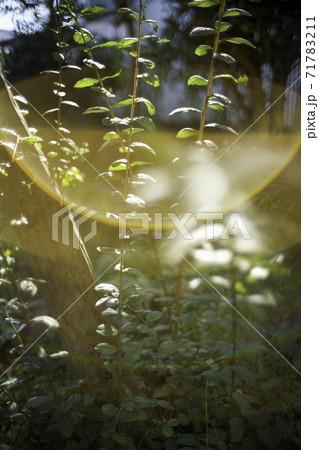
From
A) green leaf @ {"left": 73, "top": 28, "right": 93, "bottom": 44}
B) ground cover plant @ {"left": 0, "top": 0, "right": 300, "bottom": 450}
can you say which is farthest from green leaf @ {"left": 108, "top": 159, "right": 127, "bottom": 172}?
green leaf @ {"left": 73, "top": 28, "right": 93, "bottom": 44}

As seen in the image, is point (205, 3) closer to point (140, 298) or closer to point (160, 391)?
point (140, 298)

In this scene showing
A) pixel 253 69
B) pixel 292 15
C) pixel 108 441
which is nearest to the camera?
pixel 108 441

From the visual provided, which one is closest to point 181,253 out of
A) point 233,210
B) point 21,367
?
point 233,210

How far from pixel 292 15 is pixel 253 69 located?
0.42 metres

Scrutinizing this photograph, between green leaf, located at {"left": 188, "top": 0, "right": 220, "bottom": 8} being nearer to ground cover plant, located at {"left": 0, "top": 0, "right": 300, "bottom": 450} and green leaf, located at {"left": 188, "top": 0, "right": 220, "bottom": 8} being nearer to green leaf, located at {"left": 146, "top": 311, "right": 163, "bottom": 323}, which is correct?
ground cover plant, located at {"left": 0, "top": 0, "right": 300, "bottom": 450}

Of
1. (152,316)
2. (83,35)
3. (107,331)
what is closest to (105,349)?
(107,331)

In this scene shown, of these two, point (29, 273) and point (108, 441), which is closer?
point (108, 441)

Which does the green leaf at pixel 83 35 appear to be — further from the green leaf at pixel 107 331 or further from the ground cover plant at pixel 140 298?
the green leaf at pixel 107 331

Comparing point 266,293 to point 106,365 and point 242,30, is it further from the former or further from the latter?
A: point 242,30

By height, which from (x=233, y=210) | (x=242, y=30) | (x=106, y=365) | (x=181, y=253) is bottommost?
(x=106, y=365)

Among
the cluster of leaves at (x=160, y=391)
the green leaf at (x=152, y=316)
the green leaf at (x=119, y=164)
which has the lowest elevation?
the cluster of leaves at (x=160, y=391)

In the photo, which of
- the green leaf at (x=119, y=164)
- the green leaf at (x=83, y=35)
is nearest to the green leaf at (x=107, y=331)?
the green leaf at (x=119, y=164)

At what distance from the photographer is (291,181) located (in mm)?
1695

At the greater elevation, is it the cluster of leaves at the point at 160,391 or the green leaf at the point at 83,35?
the green leaf at the point at 83,35
